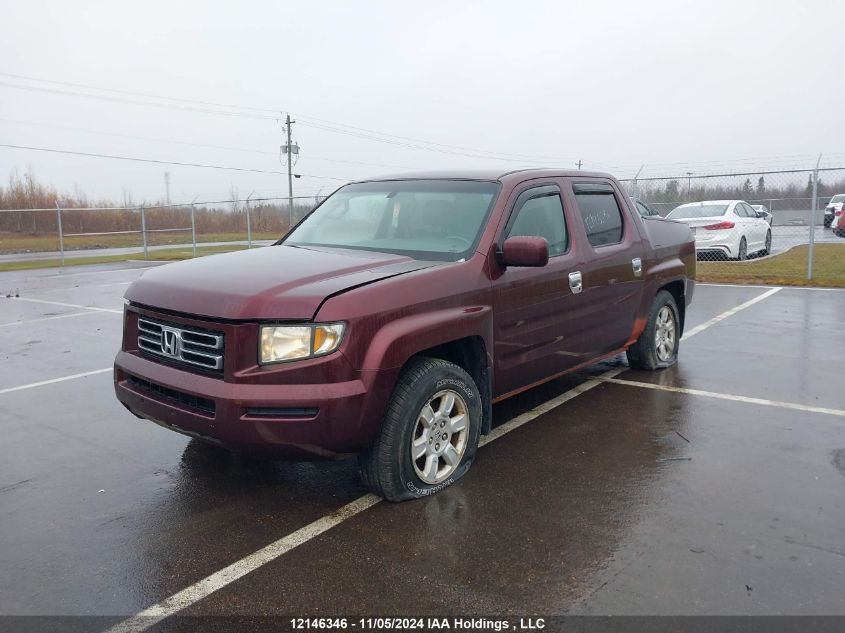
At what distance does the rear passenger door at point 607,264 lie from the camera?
5.39 meters

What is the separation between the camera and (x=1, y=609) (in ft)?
9.50

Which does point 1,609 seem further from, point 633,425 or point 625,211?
point 625,211

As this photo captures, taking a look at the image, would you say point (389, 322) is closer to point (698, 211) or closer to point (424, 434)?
point (424, 434)

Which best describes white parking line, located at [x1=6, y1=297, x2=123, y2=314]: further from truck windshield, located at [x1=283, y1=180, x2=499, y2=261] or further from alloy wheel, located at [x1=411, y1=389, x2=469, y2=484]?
alloy wheel, located at [x1=411, y1=389, x2=469, y2=484]

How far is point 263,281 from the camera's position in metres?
3.78

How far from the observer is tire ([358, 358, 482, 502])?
12.2 ft

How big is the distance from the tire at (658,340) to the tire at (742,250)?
11.1 metres

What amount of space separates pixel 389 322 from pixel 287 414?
27.4 inches

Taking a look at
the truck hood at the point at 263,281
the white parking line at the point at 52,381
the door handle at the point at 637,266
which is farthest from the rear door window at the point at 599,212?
the white parking line at the point at 52,381

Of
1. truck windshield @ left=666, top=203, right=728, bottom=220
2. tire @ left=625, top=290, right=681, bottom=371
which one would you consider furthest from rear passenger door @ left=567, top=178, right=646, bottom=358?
truck windshield @ left=666, top=203, right=728, bottom=220

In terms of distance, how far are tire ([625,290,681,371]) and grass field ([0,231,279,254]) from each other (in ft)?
89.5

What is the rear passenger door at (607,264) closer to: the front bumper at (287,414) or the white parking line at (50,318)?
the front bumper at (287,414)

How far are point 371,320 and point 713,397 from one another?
3541mm

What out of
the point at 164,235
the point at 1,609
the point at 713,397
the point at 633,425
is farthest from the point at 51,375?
the point at 164,235
